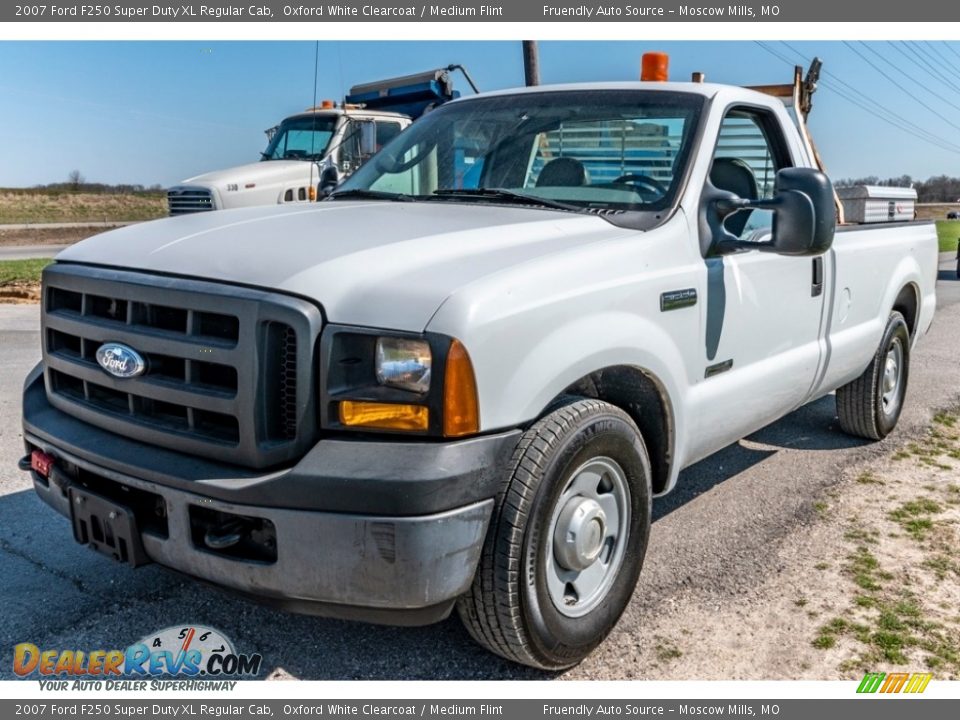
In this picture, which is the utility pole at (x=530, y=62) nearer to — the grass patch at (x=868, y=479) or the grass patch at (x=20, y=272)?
the grass patch at (x=20, y=272)

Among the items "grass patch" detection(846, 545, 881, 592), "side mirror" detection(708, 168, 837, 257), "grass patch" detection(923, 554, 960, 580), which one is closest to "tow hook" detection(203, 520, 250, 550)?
"side mirror" detection(708, 168, 837, 257)

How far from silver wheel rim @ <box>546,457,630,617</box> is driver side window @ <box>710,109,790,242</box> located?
155 cm

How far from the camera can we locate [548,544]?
275cm

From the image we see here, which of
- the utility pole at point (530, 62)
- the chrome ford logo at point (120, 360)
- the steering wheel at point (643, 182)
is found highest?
the utility pole at point (530, 62)

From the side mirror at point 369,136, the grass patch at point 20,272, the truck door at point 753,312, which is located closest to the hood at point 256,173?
the grass patch at point 20,272

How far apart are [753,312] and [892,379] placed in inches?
99.3

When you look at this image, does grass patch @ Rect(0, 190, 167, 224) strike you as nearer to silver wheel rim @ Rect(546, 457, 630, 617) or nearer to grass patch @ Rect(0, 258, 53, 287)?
grass patch @ Rect(0, 258, 53, 287)

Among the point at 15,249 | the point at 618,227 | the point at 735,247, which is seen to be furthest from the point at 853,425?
the point at 15,249

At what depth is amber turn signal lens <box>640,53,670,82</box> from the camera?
471 cm

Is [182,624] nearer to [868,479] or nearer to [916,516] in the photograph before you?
[916,516]

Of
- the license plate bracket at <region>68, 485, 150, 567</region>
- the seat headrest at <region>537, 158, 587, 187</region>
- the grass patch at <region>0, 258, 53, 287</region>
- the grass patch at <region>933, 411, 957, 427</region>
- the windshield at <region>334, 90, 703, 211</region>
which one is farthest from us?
the grass patch at <region>0, 258, 53, 287</region>

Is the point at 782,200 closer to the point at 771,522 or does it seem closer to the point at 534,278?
the point at 534,278

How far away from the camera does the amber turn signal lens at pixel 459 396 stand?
2.41 meters

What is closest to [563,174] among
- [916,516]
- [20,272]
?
[916,516]
